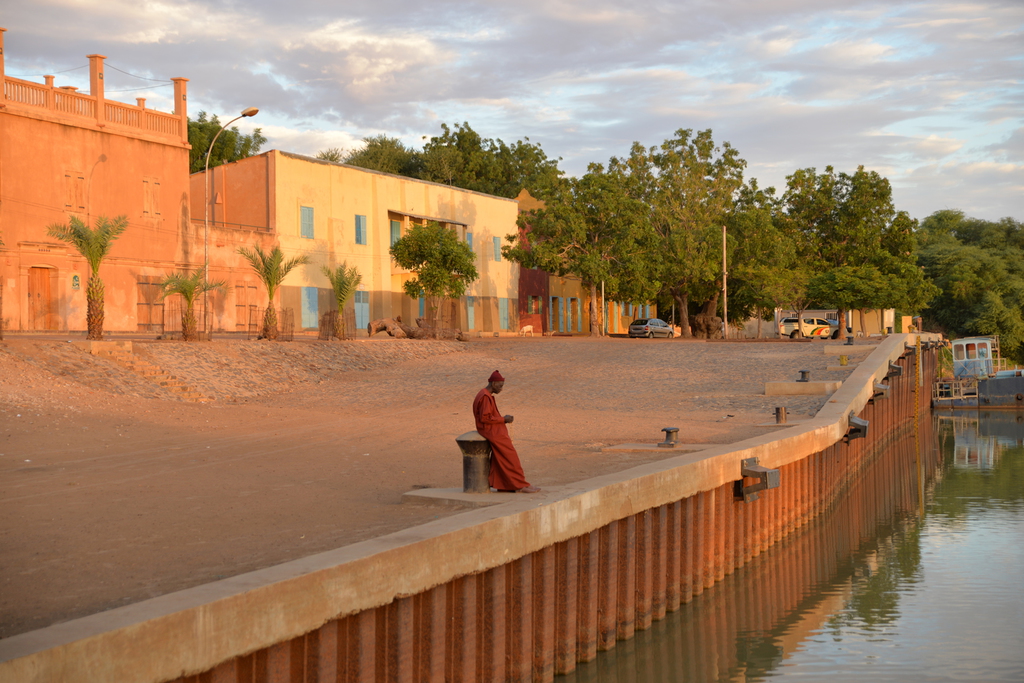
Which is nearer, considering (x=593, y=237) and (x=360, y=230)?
(x=360, y=230)

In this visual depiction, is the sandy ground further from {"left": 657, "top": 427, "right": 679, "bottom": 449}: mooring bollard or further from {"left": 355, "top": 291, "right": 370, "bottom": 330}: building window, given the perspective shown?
{"left": 355, "top": 291, "right": 370, "bottom": 330}: building window

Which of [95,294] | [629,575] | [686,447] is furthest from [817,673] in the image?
[95,294]

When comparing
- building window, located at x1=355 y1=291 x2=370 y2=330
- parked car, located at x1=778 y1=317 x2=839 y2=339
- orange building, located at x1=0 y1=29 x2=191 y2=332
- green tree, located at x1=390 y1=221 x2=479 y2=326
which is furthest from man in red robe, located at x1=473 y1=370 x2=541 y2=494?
parked car, located at x1=778 y1=317 x2=839 y2=339

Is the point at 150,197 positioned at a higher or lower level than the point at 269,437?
higher

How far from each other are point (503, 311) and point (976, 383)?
27.4 metres

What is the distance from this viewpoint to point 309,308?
46.4m

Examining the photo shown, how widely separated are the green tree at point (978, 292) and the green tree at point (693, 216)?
627 inches

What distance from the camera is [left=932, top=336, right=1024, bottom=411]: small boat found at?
169 feet

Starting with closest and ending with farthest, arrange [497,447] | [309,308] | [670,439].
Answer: [497,447] < [670,439] < [309,308]

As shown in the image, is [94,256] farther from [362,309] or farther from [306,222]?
[362,309]

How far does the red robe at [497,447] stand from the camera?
912 cm

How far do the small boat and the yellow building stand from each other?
26908 mm

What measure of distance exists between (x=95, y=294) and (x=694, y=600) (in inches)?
769

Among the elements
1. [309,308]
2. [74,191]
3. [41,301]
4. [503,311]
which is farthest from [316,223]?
[503,311]
